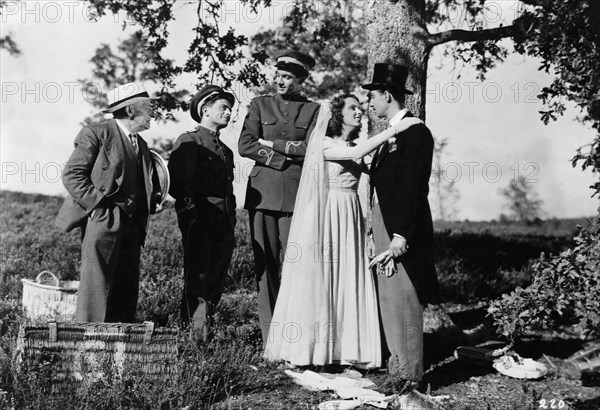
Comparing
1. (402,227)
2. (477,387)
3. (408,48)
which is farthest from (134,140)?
(477,387)

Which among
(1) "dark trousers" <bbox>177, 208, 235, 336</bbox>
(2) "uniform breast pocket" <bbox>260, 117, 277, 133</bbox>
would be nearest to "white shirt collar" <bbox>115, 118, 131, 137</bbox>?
(1) "dark trousers" <bbox>177, 208, 235, 336</bbox>

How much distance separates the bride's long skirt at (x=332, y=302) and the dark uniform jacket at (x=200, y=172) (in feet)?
2.89

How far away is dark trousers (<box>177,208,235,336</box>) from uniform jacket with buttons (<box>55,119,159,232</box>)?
72cm

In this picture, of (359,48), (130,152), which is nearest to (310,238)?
(130,152)

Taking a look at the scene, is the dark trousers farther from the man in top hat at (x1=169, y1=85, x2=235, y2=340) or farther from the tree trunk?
the tree trunk

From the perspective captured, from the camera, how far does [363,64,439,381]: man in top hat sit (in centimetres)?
544

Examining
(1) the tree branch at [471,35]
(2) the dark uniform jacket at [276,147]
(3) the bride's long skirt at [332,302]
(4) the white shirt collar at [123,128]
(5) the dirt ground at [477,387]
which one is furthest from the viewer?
(1) the tree branch at [471,35]

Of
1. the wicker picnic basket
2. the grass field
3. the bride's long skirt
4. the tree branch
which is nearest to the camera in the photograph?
the grass field

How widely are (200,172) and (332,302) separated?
5.48 feet

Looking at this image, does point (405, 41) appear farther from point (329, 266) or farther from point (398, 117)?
point (329, 266)

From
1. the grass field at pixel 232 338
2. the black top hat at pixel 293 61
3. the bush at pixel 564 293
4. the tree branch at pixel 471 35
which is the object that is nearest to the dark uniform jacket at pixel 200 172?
the black top hat at pixel 293 61

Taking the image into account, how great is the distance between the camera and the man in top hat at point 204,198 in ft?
20.6

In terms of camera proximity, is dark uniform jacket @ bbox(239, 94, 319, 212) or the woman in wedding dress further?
dark uniform jacket @ bbox(239, 94, 319, 212)

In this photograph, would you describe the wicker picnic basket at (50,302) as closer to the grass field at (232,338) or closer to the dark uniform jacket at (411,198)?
the grass field at (232,338)
